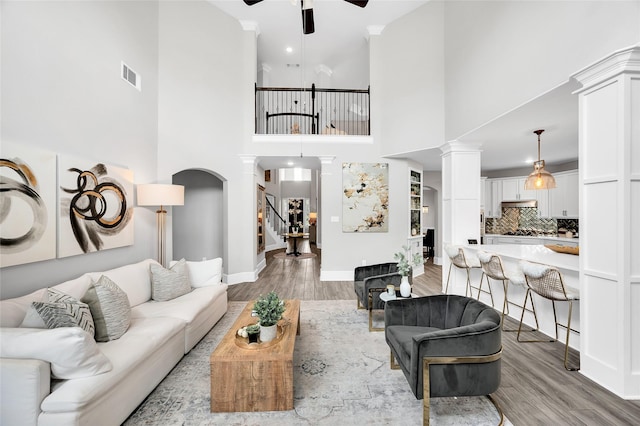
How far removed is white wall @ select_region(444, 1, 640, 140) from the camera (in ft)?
6.99

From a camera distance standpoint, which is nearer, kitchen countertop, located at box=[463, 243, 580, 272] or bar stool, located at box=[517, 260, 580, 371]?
bar stool, located at box=[517, 260, 580, 371]

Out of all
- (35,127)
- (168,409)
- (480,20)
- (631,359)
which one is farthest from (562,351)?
(35,127)

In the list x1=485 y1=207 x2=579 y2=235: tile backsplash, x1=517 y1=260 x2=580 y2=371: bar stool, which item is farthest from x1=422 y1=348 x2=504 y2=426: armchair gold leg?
x1=485 y1=207 x2=579 y2=235: tile backsplash

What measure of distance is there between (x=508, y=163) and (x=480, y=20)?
12.7ft

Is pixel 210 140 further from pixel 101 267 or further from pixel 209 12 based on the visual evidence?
pixel 101 267

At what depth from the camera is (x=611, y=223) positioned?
6.97 feet

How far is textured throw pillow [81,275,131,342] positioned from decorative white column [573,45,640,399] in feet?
13.5

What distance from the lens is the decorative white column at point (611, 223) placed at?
202cm

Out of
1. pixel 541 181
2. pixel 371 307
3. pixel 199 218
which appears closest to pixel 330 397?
pixel 371 307

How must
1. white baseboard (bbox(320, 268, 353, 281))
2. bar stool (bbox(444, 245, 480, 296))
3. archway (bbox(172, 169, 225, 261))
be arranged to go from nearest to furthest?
bar stool (bbox(444, 245, 480, 296)) → white baseboard (bbox(320, 268, 353, 281)) → archway (bbox(172, 169, 225, 261))

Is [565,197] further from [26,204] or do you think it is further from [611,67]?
[26,204]

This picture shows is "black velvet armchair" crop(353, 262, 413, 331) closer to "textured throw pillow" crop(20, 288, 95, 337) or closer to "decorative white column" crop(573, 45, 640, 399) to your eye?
"decorative white column" crop(573, 45, 640, 399)

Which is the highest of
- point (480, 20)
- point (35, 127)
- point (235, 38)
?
point (235, 38)

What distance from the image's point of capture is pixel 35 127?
2.35 meters
